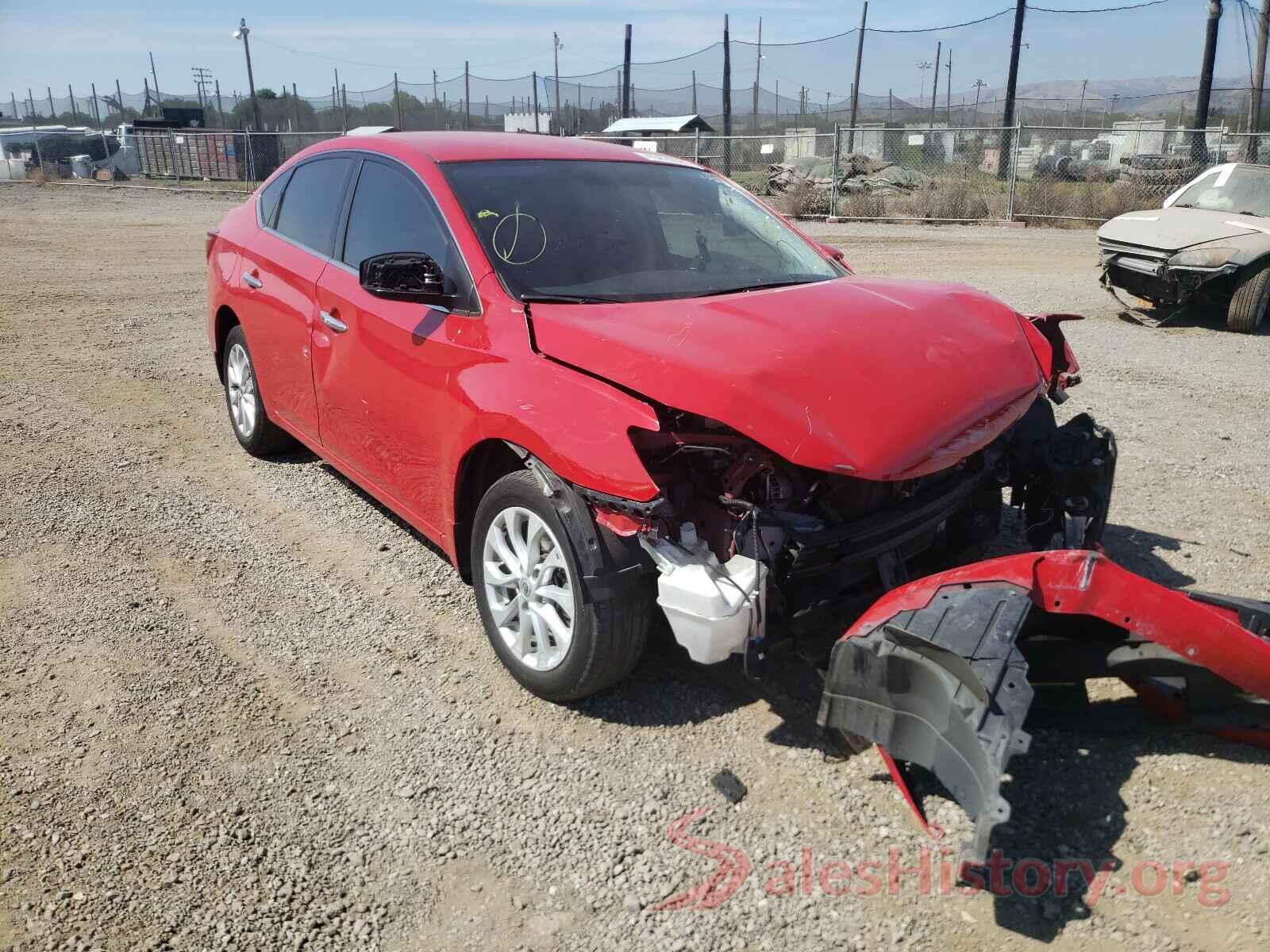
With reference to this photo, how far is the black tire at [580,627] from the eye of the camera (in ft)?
10.0

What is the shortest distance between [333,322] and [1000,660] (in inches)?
120

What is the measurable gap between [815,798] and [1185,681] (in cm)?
116

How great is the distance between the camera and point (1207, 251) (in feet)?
31.0

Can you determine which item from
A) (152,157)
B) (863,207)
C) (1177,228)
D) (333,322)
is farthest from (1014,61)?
(333,322)

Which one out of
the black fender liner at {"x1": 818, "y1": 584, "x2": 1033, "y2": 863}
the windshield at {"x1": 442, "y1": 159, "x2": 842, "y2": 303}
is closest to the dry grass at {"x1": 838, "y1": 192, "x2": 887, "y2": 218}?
the windshield at {"x1": 442, "y1": 159, "x2": 842, "y2": 303}

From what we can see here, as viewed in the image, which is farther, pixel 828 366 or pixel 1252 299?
pixel 1252 299

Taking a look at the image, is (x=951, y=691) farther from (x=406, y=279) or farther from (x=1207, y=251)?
(x=1207, y=251)

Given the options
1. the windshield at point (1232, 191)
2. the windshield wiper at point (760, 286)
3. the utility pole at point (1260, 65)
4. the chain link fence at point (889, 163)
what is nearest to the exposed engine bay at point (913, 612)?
the windshield wiper at point (760, 286)

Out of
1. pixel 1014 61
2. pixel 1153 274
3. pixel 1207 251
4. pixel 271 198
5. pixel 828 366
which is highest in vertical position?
pixel 1014 61

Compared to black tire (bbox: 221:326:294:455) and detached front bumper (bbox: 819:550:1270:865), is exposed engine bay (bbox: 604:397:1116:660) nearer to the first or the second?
detached front bumper (bbox: 819:550:1270:865)

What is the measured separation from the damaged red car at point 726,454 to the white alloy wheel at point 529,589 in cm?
1

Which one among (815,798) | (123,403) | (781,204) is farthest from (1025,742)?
(781,204)

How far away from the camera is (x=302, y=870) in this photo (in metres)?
2.68

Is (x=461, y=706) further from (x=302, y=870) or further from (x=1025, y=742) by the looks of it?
(x=1025, y=742)
